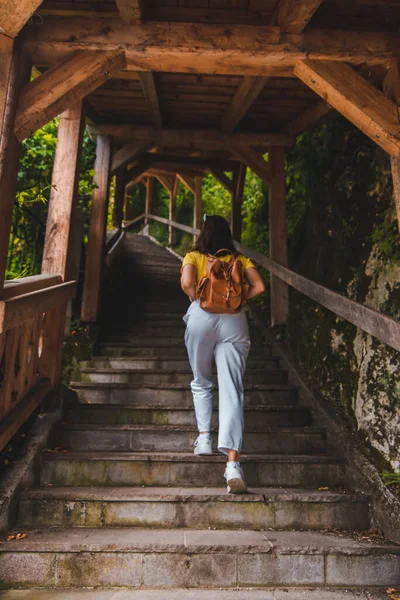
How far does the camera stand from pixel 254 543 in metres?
2.49

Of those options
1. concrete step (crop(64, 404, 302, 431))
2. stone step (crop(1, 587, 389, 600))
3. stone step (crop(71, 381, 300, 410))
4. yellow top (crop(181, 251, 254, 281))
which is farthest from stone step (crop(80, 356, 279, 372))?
stone step (crop(1, 587, 389, 600))

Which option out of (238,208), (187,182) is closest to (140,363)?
(238,208)

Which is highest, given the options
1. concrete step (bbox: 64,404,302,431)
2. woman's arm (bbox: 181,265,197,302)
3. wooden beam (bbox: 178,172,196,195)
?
wooden beam (bbox: 178,172,196,195)

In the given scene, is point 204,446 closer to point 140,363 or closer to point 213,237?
point 213,237

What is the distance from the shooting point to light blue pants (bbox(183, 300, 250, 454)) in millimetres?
2938

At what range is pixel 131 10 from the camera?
299cm

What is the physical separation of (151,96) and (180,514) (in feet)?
12.2

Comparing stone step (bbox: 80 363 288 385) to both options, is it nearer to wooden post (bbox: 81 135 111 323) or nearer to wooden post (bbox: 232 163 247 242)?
wooden post (bbox: 81 135 111 323)

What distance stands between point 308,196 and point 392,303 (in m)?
2.28

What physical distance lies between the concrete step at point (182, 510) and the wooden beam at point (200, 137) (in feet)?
13.5

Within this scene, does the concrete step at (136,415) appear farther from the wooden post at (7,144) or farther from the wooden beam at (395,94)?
the wooden beam at (395,94)

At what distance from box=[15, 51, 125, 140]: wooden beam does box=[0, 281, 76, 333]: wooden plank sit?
37.0 inches

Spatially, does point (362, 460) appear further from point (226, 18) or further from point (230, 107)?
point (230, 107)

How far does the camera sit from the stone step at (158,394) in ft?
13.8
